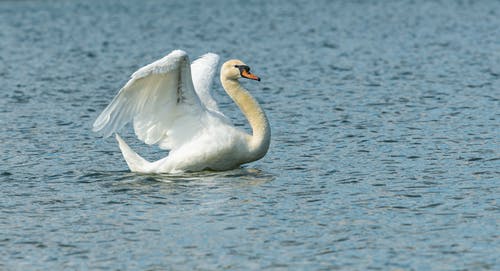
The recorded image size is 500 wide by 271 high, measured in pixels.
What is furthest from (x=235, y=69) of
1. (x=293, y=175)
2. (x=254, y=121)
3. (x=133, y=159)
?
(x=133, y=159)

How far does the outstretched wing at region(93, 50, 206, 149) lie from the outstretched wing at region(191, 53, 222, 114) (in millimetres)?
1030

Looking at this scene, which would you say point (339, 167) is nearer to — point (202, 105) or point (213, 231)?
point (202, 105)

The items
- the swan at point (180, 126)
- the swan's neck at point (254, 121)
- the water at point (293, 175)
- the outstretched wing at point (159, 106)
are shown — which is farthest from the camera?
the swan's neck at point (254, 121)

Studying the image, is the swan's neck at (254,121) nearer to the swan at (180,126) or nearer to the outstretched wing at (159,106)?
the swan at (180,126)

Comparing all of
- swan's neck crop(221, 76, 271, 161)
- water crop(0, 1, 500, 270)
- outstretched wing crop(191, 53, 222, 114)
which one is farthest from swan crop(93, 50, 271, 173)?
outstretched wing crop(191, 53, 222, 114)

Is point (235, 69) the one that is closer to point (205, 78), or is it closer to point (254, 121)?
point (254, 121)

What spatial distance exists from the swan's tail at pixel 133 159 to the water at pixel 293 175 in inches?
6.3

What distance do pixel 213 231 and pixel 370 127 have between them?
22.0 feet

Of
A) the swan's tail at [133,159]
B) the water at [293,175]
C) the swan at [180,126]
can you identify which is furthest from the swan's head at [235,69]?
the swan's tail at [133,159]

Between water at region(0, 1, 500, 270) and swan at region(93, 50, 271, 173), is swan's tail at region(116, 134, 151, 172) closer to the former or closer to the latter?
swan at region(93, 50, 271, 173)

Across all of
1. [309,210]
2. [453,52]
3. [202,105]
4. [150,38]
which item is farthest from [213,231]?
[150,38]

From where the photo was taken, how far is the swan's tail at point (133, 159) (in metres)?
13.7

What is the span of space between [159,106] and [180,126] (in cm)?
43

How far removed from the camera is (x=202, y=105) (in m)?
13.8
